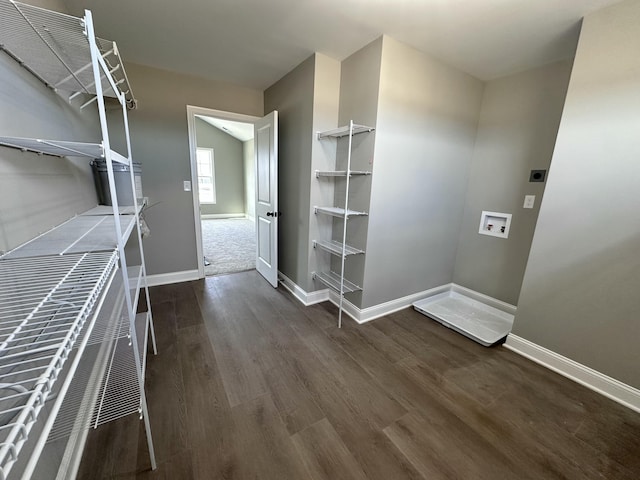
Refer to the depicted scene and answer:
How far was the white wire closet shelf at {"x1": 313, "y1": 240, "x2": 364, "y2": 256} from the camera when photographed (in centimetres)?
249

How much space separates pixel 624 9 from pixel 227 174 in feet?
28.8

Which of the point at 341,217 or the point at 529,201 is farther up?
the point at 529,201

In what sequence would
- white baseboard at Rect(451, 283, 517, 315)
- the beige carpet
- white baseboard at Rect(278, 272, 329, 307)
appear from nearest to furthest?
white baseboard at Rect(451, 283, 517, 315) < white baseboard at Rect(278, 272, 329, 307) < the beige carpet

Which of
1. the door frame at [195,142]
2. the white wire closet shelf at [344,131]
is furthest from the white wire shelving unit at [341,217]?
the door frame at [195,142]

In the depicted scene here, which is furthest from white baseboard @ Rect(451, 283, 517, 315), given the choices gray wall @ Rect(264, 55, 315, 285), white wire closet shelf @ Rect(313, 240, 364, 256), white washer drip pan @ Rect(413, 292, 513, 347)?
gray wall @ Rect(264, 55, 315, 285)

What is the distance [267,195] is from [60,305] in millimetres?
2613

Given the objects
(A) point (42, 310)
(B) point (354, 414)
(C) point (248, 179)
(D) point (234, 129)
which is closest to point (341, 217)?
(B) point (354, 414)

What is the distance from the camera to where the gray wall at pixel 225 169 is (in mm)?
8398

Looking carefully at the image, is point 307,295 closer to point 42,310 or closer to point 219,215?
point 42,310

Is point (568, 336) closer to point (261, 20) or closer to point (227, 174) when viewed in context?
point (261, 20)

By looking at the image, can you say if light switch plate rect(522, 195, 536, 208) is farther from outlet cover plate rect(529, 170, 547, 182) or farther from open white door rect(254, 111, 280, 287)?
open white door rect(254, 111, 280, 287)

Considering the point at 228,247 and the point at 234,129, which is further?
the point at 234,129

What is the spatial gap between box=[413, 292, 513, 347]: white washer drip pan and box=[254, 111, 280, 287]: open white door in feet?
5.93

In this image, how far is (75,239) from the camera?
1.13m
